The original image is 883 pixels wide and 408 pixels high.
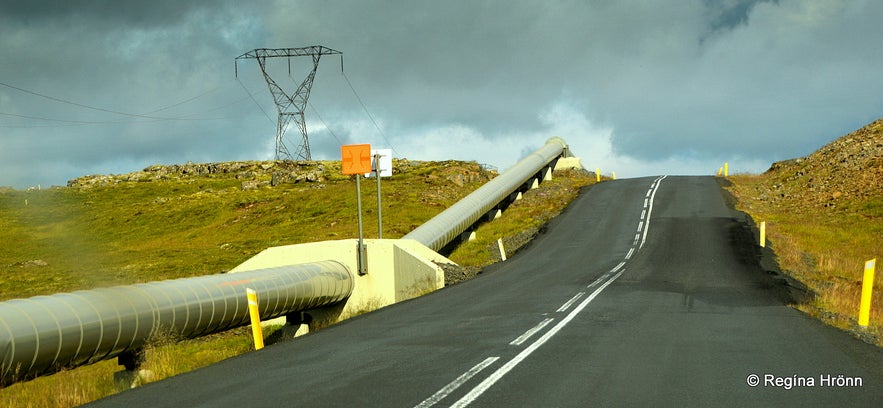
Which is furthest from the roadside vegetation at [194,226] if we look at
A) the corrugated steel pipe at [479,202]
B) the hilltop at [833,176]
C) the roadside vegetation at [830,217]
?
the hilltop at [833,176]

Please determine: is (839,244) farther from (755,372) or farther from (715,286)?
(755,372)

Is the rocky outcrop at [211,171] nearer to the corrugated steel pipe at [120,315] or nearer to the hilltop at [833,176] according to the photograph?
the hilltop at [833,176]

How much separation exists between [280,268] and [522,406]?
11855 millimetres

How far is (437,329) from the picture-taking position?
44.0ft

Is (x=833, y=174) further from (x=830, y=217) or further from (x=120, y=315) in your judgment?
(x=120, y=315)

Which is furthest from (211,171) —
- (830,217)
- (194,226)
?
(830,217)

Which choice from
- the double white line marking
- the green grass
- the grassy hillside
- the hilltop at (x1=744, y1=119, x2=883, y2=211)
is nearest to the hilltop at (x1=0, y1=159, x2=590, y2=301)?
the grassy hillside

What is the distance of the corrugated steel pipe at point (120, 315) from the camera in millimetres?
10608

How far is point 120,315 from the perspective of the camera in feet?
40.2

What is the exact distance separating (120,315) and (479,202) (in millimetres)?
28759

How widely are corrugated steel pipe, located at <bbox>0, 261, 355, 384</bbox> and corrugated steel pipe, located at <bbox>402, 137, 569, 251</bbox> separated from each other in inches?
528

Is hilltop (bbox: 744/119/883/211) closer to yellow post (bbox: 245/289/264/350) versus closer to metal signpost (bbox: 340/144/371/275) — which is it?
metal signpost (bbox: 340/144/371/275)

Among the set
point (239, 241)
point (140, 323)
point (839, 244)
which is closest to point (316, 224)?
point (239, 241)

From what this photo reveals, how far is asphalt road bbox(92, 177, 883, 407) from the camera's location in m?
8.18
